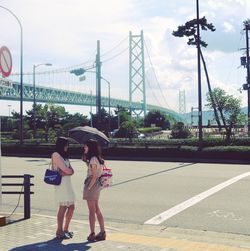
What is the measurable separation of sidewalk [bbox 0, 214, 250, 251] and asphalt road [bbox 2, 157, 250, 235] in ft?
1.81

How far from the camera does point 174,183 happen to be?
566 inches

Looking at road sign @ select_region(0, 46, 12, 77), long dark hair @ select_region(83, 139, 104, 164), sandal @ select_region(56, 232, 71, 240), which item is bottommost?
sandal @ select_region(56, 232, 71, 240)

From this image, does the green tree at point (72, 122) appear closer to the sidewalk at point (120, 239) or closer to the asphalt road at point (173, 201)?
the asphalt road at point (173, 201)

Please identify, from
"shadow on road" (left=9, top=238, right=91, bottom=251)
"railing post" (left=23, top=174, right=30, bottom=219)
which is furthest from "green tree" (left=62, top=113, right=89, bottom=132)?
"shadow on road" (left=9, top=238, right=91, bottom=251)

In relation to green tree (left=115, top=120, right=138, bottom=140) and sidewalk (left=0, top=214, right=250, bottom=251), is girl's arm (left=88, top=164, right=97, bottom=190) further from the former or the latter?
green tree (left=115, top=120, right=138, bottom=140)

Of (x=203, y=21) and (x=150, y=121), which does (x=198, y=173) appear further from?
(x=150, y=121)

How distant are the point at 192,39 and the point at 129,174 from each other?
14290 millimetres

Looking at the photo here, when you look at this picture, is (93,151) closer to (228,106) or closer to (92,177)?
(92,177)

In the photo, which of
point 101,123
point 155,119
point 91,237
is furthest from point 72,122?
point 91,237

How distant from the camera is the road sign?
807cm

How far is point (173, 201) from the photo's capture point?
11.0 meters

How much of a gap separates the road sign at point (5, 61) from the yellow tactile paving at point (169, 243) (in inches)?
128

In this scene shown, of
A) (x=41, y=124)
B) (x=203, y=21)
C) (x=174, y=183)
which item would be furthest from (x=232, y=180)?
(x=41, y=124)

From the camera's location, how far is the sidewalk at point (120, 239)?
21.3ft
